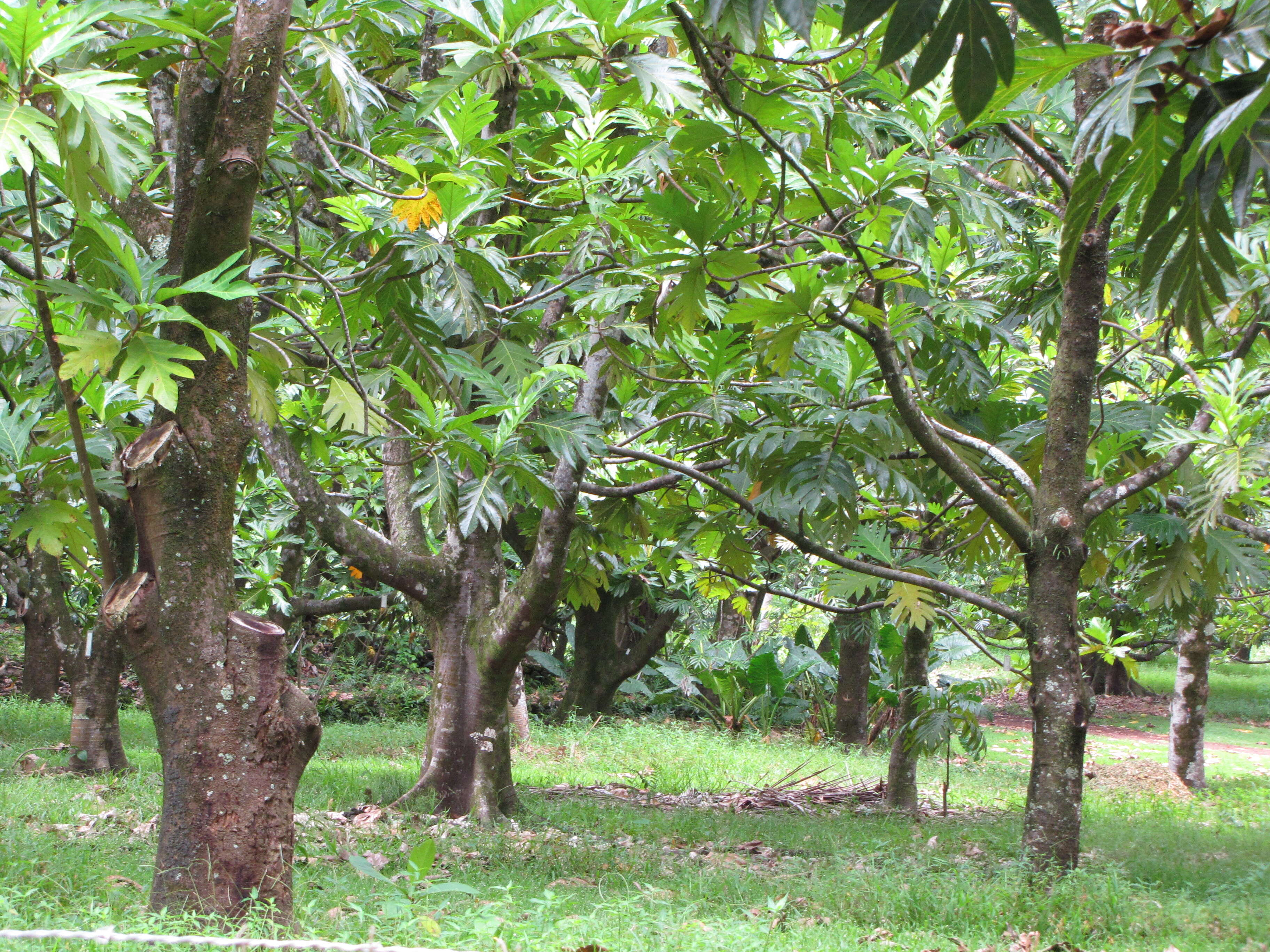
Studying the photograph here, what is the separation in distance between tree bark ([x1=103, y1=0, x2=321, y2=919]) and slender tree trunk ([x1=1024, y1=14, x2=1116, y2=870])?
278 cm

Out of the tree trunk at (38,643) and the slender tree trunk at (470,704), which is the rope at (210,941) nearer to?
the slender tree trunk at (470,704)

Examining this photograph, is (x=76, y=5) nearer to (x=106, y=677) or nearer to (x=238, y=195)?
(x=238, y=195)

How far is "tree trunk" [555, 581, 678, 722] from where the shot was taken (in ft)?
40.7

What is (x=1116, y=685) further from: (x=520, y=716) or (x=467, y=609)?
(x=467, y=609)

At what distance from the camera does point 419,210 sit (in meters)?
2.95

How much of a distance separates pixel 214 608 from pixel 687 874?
2.66m

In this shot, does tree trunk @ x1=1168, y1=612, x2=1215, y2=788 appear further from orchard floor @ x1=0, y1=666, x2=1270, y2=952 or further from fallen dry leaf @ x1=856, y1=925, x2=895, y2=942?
fallen dry leaf @ x1=856, y1=925, x2=895, y2=942

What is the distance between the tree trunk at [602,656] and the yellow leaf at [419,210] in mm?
9634

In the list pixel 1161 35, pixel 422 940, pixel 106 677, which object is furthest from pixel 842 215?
pixel 106 677

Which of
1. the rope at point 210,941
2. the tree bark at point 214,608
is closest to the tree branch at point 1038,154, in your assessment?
the tree bark at point 214,608

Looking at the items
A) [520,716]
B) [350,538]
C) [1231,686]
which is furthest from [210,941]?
[1231,686]

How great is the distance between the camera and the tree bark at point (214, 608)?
100 inches

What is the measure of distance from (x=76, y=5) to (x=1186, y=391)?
4.90m

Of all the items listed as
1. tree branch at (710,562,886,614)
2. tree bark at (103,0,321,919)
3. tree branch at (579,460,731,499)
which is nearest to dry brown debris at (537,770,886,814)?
tree branch at (710,562,886,614)
